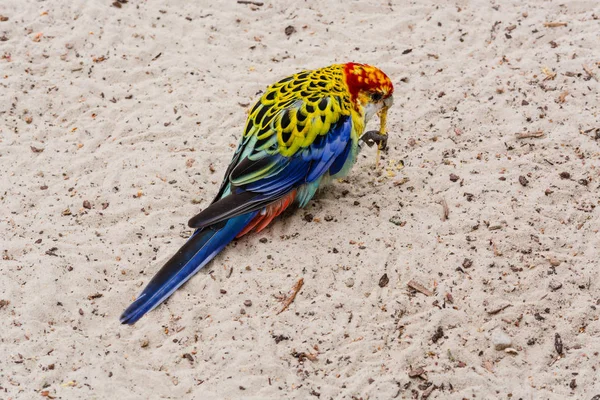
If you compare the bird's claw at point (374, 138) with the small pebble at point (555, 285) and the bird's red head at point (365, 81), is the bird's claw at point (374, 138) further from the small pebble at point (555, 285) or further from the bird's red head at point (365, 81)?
the small pebble at point (555, 285)

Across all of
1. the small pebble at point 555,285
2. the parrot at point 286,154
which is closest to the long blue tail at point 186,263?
the parrot at point 286,154

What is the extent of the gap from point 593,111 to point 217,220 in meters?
3.04

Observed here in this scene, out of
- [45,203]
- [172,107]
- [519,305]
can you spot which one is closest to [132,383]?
[45,203]

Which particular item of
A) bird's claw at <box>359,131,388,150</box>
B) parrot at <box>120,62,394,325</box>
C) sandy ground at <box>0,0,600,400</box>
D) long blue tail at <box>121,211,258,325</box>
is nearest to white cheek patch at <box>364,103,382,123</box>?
parrot at <box>120,62,394,325</box>

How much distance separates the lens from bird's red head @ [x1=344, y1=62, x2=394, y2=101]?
497cm

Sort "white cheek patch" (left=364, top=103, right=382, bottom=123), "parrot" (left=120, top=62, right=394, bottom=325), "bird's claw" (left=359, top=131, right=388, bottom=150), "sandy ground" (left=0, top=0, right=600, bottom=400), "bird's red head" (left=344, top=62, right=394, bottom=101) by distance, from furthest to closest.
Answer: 1. "bird's claw" (left=359, top=131, right=388, bottom=150)
2. "white cheek patch" (left=364, top=103, right=382, bottom=123)
3. "bird's red head" (left=344, top=62, right=394, bottom=101)
4. "parrot" (left=120, top=62, right=394, bottom=325)
5. "sandy ground" (left=0, top=0, right=600, bottom=400)

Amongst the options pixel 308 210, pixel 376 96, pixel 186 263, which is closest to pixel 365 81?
pixel 376 96

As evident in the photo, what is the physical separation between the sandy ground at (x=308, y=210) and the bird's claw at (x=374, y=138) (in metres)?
0.21

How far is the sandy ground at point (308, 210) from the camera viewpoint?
4.01 meters

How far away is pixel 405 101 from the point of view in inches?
234

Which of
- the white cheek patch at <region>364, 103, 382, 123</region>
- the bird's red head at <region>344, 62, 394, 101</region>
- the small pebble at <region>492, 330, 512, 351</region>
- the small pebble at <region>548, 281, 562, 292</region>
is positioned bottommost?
the small pebble at <region>492, 330, 512, 351</region>

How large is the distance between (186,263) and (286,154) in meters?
0.97

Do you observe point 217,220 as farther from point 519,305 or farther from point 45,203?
point 519,305

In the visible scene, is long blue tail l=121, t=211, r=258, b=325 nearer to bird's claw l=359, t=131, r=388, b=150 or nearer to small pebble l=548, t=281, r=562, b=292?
bird's claw l=359, t=131, r=388, b=150
